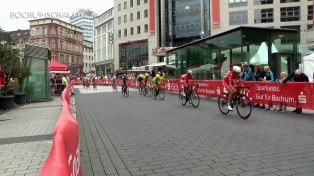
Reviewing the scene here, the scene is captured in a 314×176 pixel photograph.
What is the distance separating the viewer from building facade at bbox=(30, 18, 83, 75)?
10706 centimetres

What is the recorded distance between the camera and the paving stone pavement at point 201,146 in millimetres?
5398

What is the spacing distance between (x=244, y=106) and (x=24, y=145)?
6.53 meters

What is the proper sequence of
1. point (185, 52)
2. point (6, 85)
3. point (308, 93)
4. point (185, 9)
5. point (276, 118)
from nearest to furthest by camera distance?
point (276, 118) → point (308, 93) → point (6, 85) → point (185, 52) → point (185, 9)

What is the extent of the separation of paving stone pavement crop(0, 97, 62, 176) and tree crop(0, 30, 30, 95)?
219 inches

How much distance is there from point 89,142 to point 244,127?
4.01 metres

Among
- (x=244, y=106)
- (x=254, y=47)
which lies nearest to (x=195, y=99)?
(x=244, y=106)

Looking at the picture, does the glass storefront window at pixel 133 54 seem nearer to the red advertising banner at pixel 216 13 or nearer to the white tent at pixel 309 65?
the red advertising banner at pixel 216 13

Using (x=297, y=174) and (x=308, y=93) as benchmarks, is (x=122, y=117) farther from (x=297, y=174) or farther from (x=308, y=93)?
(x=297, y=174)

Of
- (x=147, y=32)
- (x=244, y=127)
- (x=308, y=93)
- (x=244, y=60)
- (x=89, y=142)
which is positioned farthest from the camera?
(x=147, y=32)

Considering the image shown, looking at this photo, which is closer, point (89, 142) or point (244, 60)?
point (89, 142)

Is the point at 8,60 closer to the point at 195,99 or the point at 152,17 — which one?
the point at 195,99

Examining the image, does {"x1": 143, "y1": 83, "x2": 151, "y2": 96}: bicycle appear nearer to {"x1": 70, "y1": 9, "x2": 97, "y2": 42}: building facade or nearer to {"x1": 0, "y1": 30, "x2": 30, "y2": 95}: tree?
{"x1": 0, "y1": 30, "x2": 30, "y2": 95}: tree

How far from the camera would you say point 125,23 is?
8325 cm

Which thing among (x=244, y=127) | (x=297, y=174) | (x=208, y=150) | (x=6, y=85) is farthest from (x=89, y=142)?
(x=6, y=85)
